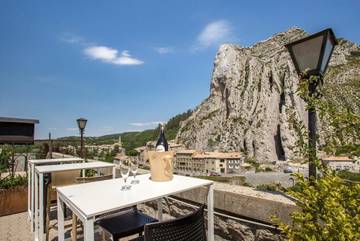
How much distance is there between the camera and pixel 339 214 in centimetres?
75

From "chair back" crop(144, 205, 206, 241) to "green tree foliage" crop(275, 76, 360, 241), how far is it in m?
0.54

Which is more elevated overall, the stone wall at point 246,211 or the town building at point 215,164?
the stone wall at point 246,211

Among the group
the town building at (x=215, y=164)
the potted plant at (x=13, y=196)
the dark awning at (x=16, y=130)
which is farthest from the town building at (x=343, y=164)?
the town building at (x=215, y=164)

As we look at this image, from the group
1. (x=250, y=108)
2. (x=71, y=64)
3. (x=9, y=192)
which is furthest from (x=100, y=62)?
(x=250, y=108)

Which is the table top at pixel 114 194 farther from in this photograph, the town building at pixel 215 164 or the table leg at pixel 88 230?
the town building at pixel 215 164

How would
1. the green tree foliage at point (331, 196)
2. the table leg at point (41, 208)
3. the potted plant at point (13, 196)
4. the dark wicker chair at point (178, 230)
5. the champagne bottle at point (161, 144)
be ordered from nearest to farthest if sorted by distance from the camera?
the green tree foliage at point (331, 196) → the dark wicker chair at point (178, 230) → the champagne bottle at point (161, 144) → the table leg at point (41, 208) → the potted plant at point (13, 196)

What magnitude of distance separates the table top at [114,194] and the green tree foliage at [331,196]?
0.85 metres

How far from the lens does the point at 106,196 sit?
151 cm

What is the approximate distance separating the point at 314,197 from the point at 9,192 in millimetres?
4647

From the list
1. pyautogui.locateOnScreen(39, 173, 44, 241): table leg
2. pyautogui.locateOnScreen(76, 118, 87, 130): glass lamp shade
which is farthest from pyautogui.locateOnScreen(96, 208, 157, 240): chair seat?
pyautogui.locateOnScreen(76, 118, 87, 130): glass lamp shade

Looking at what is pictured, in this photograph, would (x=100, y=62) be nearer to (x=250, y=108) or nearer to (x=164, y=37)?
(x=164, y=37)

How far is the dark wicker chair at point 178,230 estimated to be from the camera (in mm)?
1175

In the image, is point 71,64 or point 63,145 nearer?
point 63,145

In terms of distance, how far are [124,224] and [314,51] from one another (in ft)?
6.72
